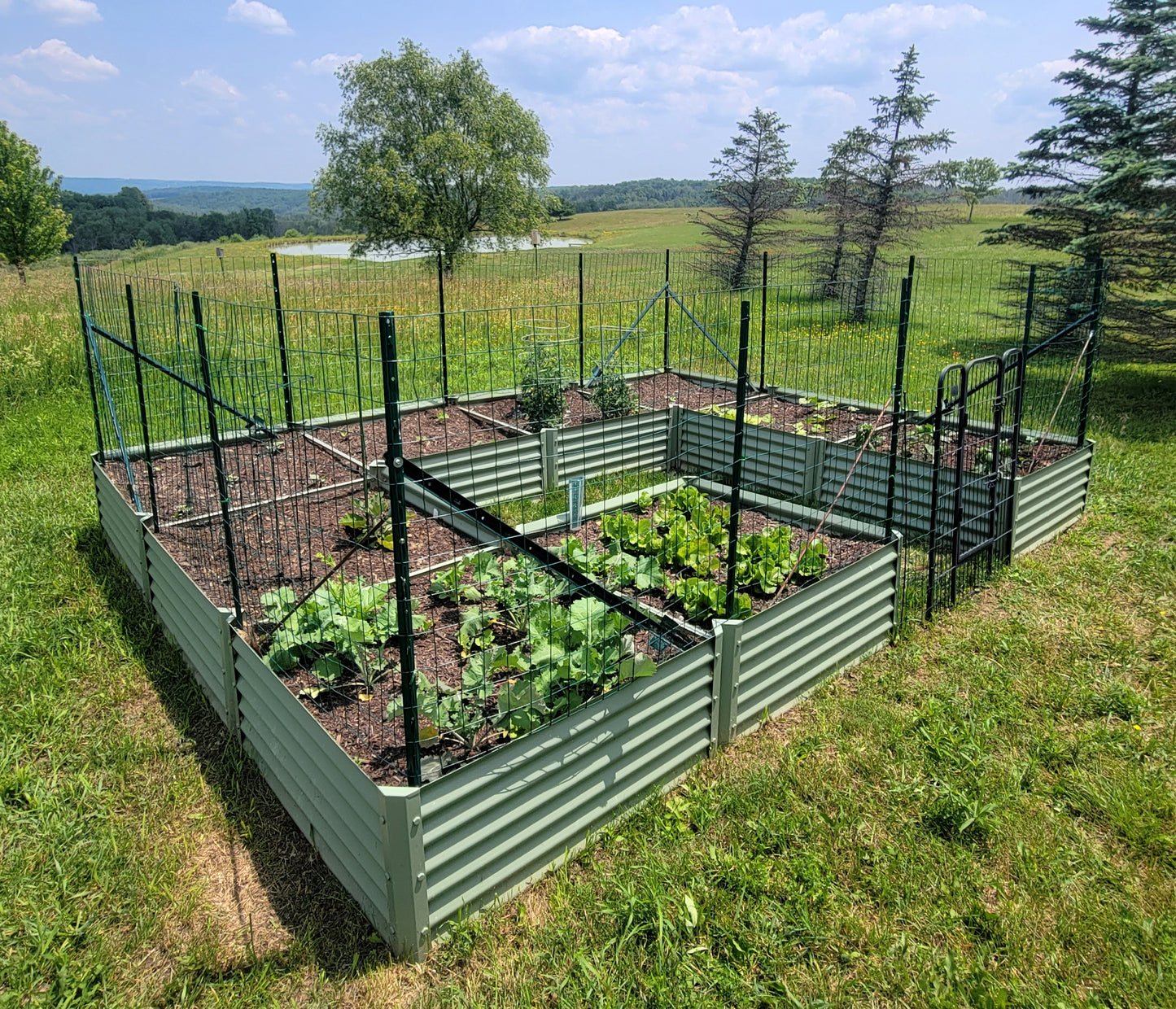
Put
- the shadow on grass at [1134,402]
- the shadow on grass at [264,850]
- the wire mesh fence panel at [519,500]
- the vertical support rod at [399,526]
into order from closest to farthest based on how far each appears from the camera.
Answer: the vertical support rod at [399,526] → the shadow on grass at [264,850] → the wire mesh fence panel at [519,500] → the shadow on grass at [1134,402]

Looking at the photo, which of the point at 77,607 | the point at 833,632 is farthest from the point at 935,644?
the point at 77,607

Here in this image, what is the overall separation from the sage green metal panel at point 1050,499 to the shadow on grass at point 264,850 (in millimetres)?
5045

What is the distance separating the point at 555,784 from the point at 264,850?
132cm

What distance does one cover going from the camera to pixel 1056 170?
1252cm

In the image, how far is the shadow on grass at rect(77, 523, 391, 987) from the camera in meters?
2.86

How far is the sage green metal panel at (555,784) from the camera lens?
2.81 meters

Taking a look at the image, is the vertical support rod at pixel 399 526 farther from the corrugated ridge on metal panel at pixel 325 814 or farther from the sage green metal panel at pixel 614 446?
the sage green metal panel at pixel 614 446

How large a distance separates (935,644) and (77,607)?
545 cm

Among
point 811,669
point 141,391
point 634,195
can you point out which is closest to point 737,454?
point 811,669

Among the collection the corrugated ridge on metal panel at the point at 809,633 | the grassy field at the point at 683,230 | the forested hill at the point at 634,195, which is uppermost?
the forested hill at the point at 634,195

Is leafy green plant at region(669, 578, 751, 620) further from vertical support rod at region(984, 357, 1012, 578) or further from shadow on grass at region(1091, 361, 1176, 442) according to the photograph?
shadow on grass at region(1091, 361, 1176, 442)

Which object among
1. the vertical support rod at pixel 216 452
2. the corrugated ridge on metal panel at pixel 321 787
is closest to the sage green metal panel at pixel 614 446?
the vertical support rod at pixel 216 452

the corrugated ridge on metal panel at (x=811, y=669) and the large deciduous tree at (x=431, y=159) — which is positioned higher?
the large deciduous tree at (x=431, y=159)

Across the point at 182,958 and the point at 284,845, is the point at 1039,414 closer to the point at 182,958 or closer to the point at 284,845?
the point at 284,845
